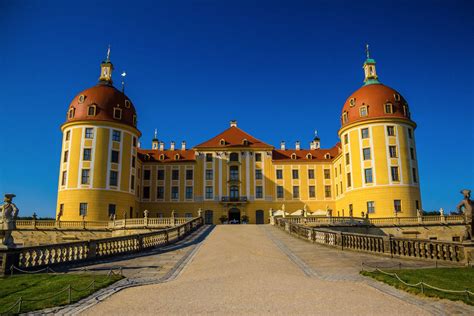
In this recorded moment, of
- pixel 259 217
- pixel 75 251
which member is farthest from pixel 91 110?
pixel 75 251

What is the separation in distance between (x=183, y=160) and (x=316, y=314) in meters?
45.6

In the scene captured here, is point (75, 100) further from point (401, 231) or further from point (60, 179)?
point (401, 231)

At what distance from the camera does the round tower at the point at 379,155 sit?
3984 centimetres

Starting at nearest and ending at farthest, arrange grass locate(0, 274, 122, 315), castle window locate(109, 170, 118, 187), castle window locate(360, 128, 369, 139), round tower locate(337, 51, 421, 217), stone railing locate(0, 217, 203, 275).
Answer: grass locate(0, 274, 122, 315), stone railing locate(0, 217, 203, 275), round tower locate(337, 51, 421, 217), castle window locate(109, 170, 118, 187), castle window locate(360, 128, 369, 139)

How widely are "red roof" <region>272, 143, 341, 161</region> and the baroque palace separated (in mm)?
147

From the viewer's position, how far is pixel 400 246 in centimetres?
1587

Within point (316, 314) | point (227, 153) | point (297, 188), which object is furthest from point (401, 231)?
point (316, 314)

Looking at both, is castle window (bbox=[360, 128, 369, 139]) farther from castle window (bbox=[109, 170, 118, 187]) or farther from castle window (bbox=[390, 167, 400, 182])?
castle window (bbox=[109, 170, 118, 187])

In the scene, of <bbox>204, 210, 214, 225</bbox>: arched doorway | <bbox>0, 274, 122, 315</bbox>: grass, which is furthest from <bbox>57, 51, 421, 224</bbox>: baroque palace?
<bbox>0, 274, 122, 315</bbox>: grass

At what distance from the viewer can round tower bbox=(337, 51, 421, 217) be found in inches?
1569

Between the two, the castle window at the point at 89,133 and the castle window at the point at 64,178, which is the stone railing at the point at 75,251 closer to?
the castle window at the point at 64,178

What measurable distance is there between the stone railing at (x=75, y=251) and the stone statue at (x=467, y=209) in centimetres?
1427

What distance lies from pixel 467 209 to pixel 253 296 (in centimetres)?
915

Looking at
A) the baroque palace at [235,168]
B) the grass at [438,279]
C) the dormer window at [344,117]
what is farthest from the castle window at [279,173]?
the grass at [438,279]
